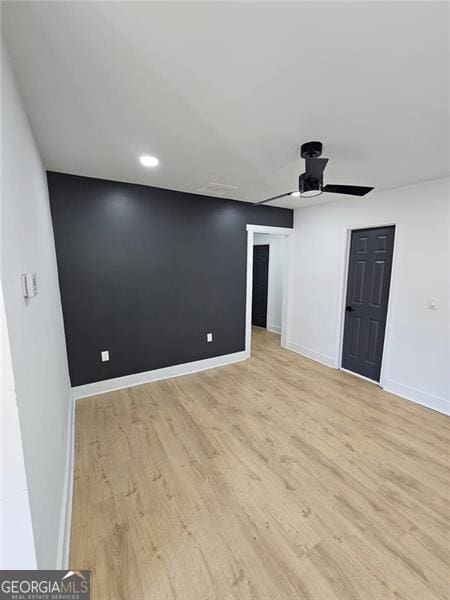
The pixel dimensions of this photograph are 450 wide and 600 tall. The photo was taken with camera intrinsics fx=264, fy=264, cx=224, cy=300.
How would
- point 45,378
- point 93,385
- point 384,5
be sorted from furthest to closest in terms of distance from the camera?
point 93,385
point 45,378
point 384,5

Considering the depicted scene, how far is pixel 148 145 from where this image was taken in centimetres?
211

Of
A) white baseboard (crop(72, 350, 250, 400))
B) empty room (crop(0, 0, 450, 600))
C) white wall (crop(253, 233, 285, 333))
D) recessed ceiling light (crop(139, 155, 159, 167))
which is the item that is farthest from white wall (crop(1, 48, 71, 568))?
white wall (crop(253, 233, 285, 333))

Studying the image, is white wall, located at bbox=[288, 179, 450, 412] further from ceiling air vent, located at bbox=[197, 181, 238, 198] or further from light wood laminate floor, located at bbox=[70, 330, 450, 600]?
ceiling air vent, located at bbox=[197, 181, 238, 198]

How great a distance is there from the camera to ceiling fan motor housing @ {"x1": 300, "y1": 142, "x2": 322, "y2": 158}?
80.1 inches

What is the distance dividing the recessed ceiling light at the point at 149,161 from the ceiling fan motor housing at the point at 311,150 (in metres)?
1.28

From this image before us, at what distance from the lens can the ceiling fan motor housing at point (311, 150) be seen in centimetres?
203

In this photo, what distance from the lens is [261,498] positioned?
180cm

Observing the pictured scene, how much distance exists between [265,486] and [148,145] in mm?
2733

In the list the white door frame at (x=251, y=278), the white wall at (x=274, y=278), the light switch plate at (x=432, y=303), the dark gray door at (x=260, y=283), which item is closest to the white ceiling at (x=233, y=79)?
the light switch plate at (x=432, y=303)

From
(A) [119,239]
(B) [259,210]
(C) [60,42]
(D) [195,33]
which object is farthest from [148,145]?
(B) [259,210]

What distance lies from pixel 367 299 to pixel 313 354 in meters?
1.28

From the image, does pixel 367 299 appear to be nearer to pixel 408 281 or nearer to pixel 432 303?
pixel 408 281

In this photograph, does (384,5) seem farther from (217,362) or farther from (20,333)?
(217,362)

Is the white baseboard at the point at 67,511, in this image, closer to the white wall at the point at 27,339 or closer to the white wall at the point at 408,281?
the white wall at the point at 27,339
